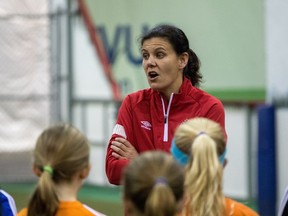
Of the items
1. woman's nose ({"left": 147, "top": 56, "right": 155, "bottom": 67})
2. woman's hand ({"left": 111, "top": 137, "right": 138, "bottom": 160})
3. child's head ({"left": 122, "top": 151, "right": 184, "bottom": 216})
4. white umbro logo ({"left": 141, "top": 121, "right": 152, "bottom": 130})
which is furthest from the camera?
woman's nose ({"left": 147, "top": 56, "right": 155, "bottom": 67})

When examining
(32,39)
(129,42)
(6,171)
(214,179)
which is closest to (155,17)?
(129,42)

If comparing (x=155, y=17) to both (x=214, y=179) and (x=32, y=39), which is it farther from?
(x=214, y=179)

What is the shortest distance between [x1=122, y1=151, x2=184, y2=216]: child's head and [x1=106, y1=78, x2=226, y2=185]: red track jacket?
139cm

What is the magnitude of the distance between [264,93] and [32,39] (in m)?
3.18

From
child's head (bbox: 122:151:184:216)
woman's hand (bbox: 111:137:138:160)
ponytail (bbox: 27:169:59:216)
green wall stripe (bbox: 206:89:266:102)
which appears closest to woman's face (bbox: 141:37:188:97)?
woman's hand (bbox: 111:137:138:160)

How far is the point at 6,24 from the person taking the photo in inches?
459

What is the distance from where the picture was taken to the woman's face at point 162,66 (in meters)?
5.10

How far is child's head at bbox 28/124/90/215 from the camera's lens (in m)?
3.86

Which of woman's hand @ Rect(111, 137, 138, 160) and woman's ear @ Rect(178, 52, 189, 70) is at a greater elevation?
woman's ear @ Rect(178, 52, 189, 70)

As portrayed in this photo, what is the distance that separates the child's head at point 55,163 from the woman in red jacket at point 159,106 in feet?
3.16

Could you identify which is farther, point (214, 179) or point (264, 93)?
point (264, 93)

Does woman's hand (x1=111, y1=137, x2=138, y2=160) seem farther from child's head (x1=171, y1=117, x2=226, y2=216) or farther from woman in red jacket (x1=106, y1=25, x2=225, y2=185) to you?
child's head (x1=171, y1=117, x2=226, y2=216)

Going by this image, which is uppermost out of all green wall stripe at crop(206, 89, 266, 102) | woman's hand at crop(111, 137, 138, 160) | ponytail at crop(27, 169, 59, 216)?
green wall stripe at crop(206, 89, 266, 102)

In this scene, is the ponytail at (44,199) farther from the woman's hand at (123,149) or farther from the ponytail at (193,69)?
the ponytail at (193,69)
